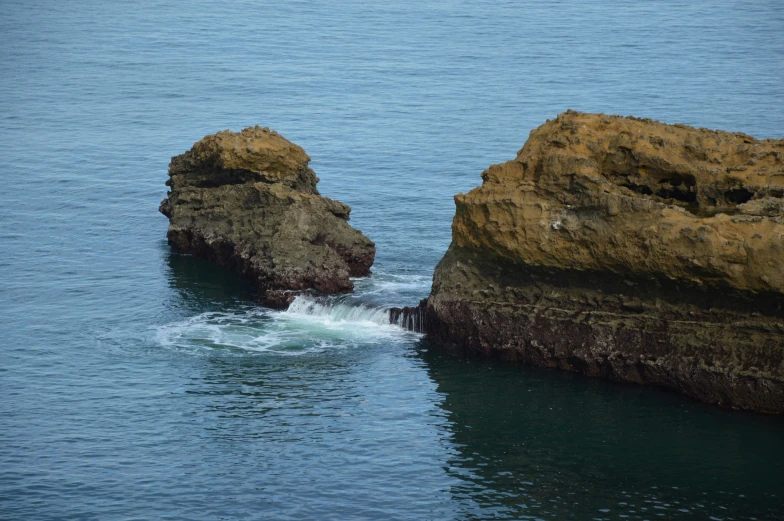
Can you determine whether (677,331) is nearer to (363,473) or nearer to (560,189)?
(560,189)

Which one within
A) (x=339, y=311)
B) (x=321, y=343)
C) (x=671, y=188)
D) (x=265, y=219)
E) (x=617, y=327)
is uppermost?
(x=671, y=188)

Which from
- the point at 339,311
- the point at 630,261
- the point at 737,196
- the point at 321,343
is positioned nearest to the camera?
the point at 630,261

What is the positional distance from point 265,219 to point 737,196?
25.6 m

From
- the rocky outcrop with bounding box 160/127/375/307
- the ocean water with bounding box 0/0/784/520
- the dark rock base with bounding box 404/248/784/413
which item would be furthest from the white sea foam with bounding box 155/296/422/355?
the dark rock base with bounding box 404/248/784/413

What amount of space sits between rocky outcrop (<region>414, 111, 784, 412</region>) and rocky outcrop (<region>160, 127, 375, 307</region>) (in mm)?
9200

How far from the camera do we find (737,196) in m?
48.7

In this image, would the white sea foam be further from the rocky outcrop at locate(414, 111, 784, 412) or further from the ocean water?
the rocky outcrop at locate(414, 111, 784, 412)

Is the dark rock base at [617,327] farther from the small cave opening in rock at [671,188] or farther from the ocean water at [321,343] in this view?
the small cave opening in rock at [671,188]

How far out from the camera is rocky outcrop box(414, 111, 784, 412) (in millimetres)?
45531

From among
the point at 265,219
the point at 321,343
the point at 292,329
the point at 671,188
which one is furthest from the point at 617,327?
the point at 265,219

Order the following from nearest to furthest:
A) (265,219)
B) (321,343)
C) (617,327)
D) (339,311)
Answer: (617,327) → (321,343) → (339,311) → (265,219)

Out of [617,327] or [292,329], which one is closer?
[617,327]

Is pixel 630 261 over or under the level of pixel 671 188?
under

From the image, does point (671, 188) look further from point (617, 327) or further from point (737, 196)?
point (617, 327)
